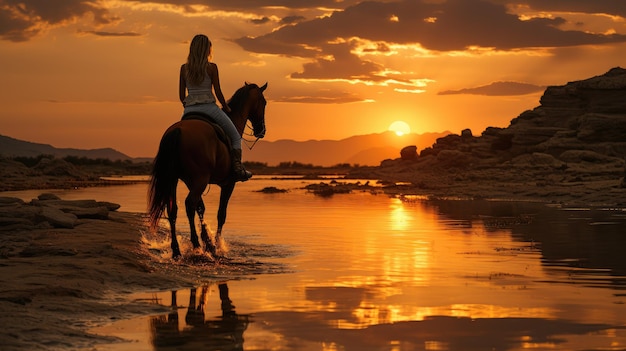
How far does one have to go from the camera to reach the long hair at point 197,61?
1577 cm

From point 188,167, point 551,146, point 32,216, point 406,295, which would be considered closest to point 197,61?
point 188,167

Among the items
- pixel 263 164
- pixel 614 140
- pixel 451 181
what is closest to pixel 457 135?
pixel 614 140

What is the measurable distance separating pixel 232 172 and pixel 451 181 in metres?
41.3

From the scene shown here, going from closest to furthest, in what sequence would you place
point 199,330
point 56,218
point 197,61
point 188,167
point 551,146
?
point 199,330 < point 188,167 < point 197,61 < point 56,218 < point 551,146

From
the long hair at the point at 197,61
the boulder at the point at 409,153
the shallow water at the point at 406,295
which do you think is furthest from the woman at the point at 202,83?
the boulder at the point at 409,153

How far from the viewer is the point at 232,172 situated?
53.8 ft

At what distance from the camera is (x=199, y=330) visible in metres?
9.06

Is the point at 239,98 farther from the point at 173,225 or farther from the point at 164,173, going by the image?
the point at 173,225

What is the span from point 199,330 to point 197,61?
7649 millimetres

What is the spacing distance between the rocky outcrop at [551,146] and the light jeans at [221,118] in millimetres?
34528

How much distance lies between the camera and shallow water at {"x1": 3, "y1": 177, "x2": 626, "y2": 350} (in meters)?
8.57

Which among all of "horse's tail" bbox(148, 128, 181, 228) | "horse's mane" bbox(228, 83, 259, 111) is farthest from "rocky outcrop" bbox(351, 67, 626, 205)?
"horse's tail" bbox(148, 128, 181, 228)

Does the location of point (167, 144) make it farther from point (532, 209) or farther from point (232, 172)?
point (532, 209)

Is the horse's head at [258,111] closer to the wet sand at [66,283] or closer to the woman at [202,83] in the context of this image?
the woman at [202,83]
